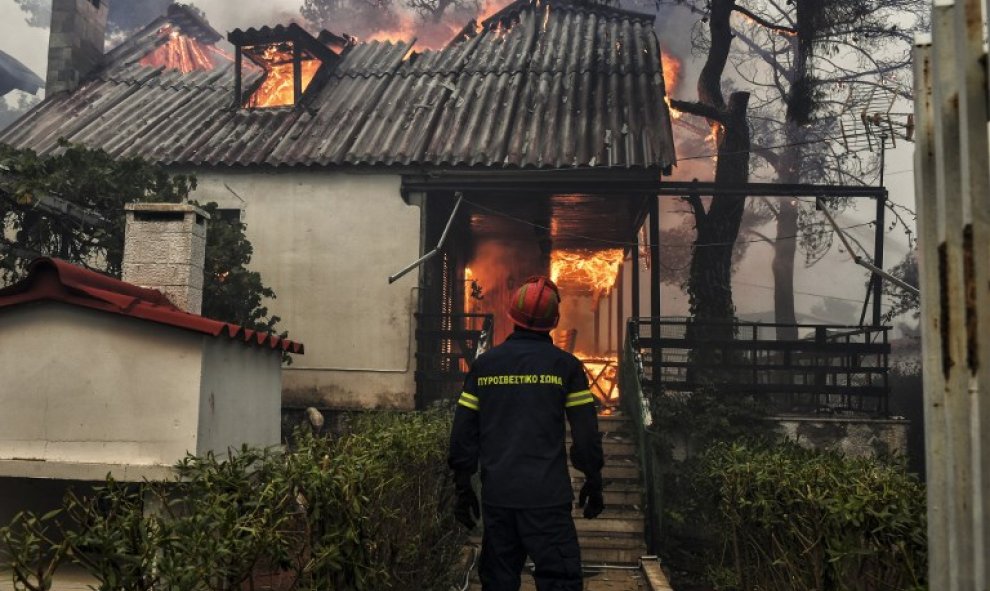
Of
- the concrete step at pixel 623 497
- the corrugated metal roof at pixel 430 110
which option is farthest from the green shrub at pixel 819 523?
the corrugated metal roof at pixel 430 110

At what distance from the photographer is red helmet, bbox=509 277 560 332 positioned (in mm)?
5023

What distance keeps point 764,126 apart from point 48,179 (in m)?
33.7

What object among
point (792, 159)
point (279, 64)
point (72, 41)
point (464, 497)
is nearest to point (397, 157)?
point (279, 64)

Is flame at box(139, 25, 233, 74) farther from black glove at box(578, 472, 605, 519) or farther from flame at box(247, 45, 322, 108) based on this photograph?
black glove at box(578, 472, 605, 519)

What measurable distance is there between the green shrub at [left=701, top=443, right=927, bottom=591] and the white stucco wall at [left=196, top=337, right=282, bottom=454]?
12.7ft

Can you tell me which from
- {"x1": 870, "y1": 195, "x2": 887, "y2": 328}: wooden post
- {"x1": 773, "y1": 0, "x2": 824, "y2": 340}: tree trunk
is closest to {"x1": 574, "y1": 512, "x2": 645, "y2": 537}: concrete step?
{"x1": 870, "y1": 195, "x2": 887, "y2": 328}: wooden post

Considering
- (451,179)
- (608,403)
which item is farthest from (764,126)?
(451,179)

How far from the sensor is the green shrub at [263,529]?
2594mm

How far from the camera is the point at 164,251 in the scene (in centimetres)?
841

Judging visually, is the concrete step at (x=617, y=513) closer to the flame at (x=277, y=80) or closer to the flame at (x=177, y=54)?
the flame at (x=277, y=80)

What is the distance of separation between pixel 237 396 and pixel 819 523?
523 centimetres

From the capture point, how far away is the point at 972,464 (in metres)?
1.94

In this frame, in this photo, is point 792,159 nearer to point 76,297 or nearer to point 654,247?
point 654,247

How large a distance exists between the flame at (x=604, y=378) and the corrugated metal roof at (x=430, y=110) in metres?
5.63
